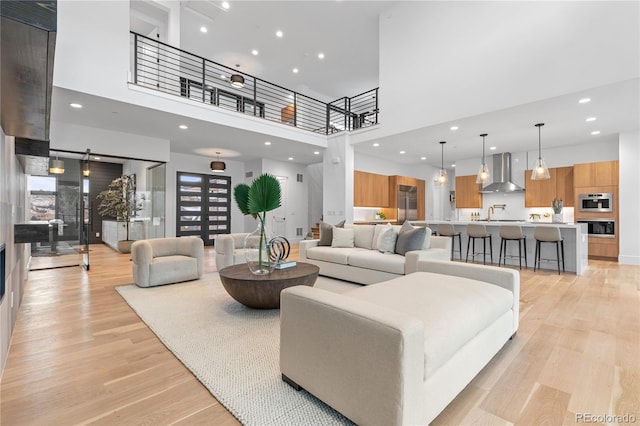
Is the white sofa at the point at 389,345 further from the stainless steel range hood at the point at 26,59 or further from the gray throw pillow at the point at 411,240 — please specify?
the gray throw pillow at the point at 411,240

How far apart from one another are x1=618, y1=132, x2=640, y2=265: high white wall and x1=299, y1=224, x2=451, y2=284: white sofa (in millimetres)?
5029

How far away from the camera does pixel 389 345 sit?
121cm

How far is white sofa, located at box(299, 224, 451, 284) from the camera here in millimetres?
3844

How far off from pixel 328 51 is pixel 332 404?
27.2ft

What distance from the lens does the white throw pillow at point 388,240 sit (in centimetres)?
434

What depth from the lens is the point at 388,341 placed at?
121 cm

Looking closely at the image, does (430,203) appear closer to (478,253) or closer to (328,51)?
(478,253)

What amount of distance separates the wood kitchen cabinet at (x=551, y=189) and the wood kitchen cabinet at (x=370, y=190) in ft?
12.7

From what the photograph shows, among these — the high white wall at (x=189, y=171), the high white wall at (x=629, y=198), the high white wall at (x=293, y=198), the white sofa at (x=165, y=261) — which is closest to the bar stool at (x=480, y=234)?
the high white wall at (x=629, y=198)

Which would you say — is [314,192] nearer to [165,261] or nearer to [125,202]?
[125,202]

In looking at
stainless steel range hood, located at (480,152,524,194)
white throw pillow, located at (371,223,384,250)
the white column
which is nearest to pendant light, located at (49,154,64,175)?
the white column

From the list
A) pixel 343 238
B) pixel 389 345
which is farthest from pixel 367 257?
pixel 389 345

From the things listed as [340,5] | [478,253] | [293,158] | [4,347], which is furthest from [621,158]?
[4,347]

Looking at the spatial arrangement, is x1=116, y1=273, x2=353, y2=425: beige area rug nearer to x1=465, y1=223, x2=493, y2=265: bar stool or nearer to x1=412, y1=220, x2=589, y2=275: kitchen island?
x1=465, y1=223, x2=493, y2=265: bar stool
